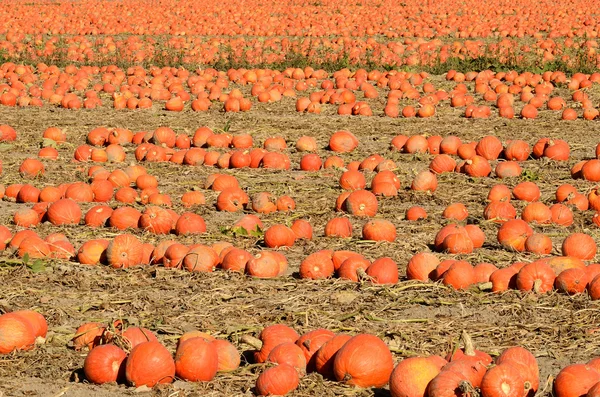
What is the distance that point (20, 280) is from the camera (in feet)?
21.7

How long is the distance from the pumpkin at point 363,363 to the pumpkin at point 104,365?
109 cm

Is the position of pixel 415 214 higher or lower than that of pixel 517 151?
lower

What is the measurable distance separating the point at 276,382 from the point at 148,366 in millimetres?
641

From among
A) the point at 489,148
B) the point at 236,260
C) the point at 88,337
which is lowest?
the point at 88,337

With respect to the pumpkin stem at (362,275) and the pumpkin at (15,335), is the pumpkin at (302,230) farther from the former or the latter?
the pumpkin at (15,335)

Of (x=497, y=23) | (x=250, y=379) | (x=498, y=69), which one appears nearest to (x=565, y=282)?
(x=250, y=379)

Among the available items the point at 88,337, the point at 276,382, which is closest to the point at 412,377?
the point at 276,382

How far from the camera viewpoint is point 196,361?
4840 millimetres

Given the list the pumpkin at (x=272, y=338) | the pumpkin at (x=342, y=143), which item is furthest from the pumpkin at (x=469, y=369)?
the pumpkin at (x=342, y=143)

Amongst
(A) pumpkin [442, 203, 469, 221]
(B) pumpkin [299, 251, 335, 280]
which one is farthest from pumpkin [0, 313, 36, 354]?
(A) pumpkin [442, 203, 469, 221]

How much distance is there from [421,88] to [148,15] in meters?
13.7

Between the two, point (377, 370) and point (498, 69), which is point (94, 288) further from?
point (498, 69)

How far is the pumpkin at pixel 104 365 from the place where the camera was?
16.0ft

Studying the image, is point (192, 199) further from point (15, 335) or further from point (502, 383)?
point (502, 383)
